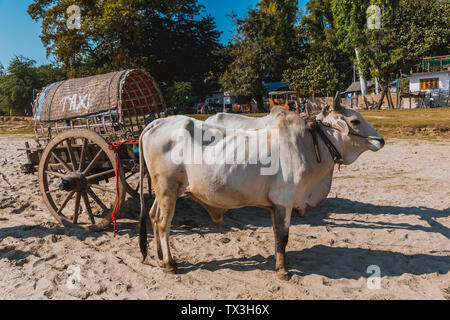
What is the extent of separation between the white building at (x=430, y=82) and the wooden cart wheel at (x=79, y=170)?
30856mm

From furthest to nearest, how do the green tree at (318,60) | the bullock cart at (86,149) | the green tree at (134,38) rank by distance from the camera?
the green tree at (318,60)
the green tree at (134,38)
the bullock cart at (86,149)

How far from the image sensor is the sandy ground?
3.34 metres

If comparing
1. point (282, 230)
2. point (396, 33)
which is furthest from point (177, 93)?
point (282, 230)

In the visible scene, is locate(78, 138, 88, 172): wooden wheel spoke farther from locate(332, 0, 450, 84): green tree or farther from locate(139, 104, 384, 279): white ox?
locate(332, 0, 450, 84): green tree

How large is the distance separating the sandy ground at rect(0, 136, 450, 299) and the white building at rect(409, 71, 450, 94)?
2682 centimetres

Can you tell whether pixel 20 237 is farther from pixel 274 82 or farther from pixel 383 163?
pixel 274 82

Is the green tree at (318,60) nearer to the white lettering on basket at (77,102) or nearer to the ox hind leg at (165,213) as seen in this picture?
the white lettering on basket at (77,102)

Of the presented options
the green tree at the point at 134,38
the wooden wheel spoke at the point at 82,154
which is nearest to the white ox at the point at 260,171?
the wooden wheel spoke at the point at 82,154

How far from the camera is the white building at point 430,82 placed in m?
28.2

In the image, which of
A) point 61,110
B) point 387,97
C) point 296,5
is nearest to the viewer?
point 61,110

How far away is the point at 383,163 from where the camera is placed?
9016mm

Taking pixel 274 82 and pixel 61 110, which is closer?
pixel 61 110

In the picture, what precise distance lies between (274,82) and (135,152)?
1408 inches

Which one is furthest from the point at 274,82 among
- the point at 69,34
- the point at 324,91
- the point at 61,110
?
the point at 61,110
